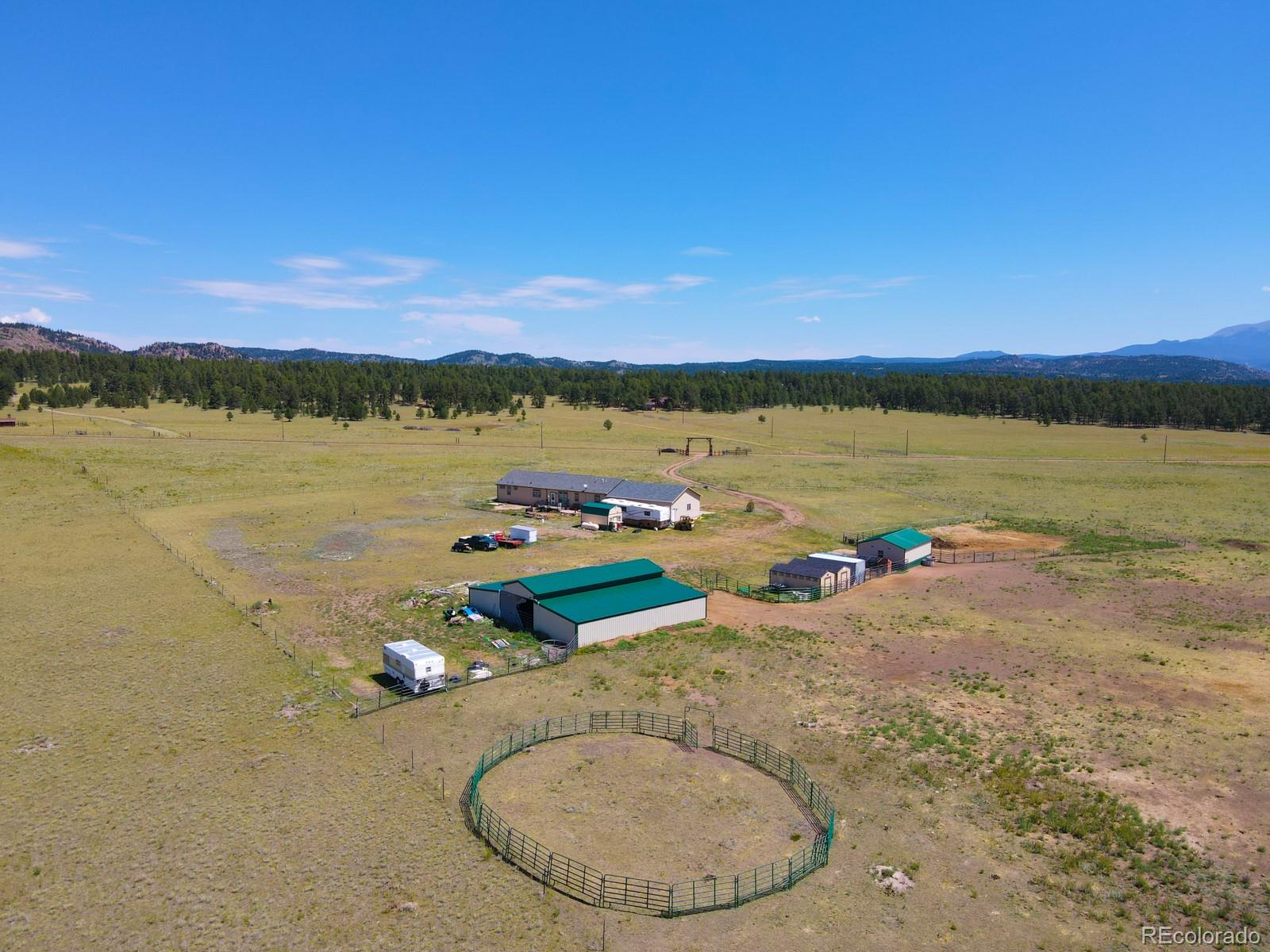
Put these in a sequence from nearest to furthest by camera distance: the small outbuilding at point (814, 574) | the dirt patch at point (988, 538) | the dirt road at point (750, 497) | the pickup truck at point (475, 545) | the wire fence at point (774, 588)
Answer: the wire fence at point (774, 588) → the small outbuilding at point (814, 574) → the pickup truck at point (475, 545) → the dirt patch at point (988, 538) → the dirt road at point (750, 497)

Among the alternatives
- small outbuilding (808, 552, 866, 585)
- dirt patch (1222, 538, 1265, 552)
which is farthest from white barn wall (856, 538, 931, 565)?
dirt patch (1222, 538, 1265, 552)

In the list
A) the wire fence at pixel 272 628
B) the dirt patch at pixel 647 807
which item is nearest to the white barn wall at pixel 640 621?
the dirt patch at pixel 647 807

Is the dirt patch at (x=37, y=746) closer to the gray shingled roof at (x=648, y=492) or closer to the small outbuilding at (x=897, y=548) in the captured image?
the small outbuilding at (x=897, y=548)

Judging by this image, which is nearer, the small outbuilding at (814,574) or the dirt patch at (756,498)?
the small outbuilding at (814,574)

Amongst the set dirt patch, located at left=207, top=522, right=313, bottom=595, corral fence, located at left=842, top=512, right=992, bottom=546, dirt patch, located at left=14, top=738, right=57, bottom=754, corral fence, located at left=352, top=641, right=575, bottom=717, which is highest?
dirt patch, located at left=207, top=522, right=313, bottom=595

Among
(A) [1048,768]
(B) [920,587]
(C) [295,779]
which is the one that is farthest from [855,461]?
(C) [295,779]

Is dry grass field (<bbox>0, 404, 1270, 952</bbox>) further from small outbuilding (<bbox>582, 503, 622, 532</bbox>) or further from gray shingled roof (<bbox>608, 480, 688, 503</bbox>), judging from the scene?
gray shingled roof (<bbox>608, 480, 688, 503</bbox>)
